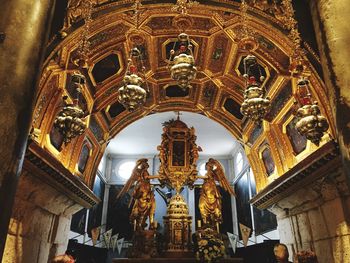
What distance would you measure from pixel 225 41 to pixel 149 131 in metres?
9.34

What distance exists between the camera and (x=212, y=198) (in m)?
10.1

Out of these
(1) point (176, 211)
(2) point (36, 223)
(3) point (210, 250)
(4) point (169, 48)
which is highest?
(4) point (169, 48)

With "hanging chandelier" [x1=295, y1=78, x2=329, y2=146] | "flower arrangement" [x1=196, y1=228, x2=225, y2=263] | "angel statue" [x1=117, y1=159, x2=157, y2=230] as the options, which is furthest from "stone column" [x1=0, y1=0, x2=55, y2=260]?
"angel statue" [x1=117, y1=159, x2=157, y2=230]

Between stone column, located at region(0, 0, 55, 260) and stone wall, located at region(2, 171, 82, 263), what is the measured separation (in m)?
3.56

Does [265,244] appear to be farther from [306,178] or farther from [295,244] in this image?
[306,178]

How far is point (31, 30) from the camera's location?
2752 millimetres

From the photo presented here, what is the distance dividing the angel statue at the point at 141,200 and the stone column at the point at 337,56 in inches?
312

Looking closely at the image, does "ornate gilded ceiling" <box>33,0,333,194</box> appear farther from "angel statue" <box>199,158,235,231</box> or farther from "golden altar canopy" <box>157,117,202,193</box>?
"angel statue" <box>199,158,235,231</box>

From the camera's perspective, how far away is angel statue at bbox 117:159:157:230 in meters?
9.91

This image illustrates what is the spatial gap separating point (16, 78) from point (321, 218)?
6319mm

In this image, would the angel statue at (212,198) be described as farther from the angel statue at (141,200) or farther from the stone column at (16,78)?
the stone column at (16,78)

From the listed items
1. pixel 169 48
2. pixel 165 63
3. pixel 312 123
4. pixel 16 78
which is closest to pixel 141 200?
pixel 165 63

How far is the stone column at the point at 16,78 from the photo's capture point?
229cm

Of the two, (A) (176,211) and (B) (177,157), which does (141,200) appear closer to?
(A) (176,211)
